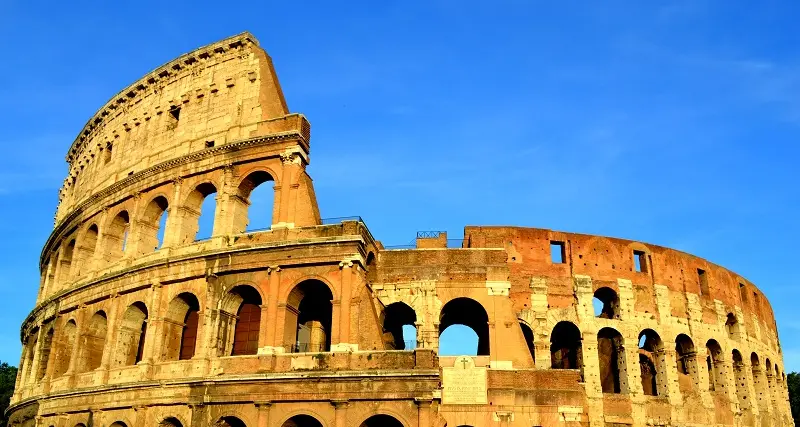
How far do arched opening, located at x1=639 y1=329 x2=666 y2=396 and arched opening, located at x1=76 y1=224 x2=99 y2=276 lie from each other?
22116 millimetres

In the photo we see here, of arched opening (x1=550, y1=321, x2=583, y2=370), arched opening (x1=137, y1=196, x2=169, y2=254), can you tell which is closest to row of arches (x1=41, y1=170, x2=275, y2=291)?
arched opening (x1=137, y1=196, x2=169, y2=254)

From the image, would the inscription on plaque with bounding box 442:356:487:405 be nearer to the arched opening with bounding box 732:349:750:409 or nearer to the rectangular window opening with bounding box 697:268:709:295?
the rectangular window opening with bounding box 697:268:709:295

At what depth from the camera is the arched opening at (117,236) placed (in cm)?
2533

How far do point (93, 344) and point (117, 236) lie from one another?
425 cm

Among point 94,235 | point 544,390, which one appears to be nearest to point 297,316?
point 544,390

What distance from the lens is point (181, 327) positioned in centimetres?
2205

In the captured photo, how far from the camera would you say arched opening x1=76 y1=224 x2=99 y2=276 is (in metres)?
26.5

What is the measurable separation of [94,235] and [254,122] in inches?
376

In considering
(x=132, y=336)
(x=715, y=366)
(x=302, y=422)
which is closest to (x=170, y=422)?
(x=132, y=336)

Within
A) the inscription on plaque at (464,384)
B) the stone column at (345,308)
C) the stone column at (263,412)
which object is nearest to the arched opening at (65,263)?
the stone column at (263,412)

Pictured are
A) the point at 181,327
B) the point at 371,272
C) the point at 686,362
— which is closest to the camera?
the point at 181,327

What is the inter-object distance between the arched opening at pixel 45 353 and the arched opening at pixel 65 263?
240cm

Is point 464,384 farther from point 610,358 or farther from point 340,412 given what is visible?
point 610,358

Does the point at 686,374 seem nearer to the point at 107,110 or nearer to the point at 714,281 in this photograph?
the point at 714,281
